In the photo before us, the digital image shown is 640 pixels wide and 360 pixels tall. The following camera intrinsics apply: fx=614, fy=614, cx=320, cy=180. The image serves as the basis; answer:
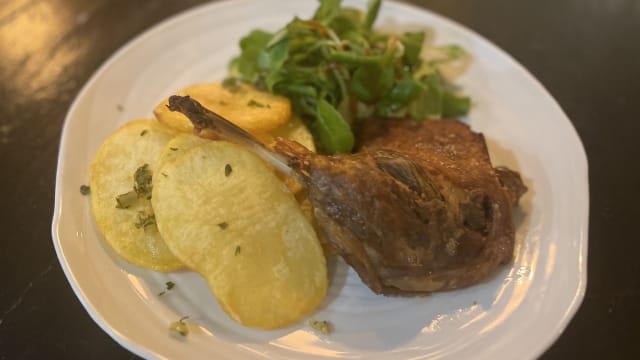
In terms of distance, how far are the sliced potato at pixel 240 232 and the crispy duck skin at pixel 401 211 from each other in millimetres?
97

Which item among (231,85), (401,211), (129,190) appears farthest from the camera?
(231,85)

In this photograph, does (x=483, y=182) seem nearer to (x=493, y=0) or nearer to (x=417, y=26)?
(x=417, y=26)

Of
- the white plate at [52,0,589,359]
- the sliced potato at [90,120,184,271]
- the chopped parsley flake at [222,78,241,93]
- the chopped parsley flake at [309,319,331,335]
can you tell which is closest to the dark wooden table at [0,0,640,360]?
the white plate at [52,0,589,359]

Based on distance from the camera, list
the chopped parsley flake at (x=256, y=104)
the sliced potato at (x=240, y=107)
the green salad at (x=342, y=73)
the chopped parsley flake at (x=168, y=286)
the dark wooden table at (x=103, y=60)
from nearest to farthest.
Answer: the chopped parsley flake at (x=168, y=286)
the dark wooden table at (x=103, y=60)
the sliced potato at (x=240, y=107)
the chopped parsley flake at (x=256, y=104)
the green salad at (x=342, y=73)

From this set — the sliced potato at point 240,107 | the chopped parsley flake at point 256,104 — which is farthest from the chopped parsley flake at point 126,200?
the chopped parsley flake at point 256,104

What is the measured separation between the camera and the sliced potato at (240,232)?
199 cm

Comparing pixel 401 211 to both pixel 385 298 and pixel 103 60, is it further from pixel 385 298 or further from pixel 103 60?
pixel 103 60

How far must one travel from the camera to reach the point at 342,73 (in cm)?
269

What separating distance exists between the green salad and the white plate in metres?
0.22

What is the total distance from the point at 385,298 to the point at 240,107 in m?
0.96

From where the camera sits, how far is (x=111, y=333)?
76.5 inches

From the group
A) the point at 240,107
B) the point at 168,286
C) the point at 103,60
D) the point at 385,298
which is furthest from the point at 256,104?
the point at 103,60

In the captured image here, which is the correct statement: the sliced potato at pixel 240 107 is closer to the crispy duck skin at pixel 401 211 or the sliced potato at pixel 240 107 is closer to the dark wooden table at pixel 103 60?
the crispy duck skin at pixel 401 211

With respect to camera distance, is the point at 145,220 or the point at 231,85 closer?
the point at 145,220
